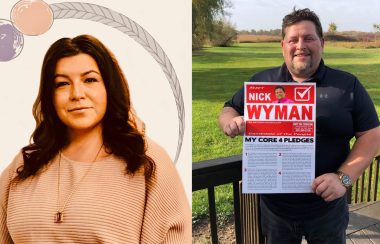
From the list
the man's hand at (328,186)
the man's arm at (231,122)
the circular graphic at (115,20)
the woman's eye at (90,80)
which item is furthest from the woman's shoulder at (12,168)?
the man's hand at (328,186)

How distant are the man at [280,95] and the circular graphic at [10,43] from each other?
2.38ft

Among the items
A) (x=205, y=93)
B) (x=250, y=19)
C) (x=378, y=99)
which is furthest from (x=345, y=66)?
(x=205, y=93)

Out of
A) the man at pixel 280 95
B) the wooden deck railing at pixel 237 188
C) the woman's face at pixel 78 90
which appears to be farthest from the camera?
the wooden deck railing at pixel 237 188

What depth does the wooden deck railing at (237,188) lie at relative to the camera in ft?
5.49

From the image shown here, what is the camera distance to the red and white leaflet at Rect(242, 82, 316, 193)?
4.39 ft

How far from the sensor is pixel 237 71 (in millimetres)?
1452

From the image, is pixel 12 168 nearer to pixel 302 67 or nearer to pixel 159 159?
pixel 159 159

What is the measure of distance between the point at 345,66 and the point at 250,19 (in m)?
0.36

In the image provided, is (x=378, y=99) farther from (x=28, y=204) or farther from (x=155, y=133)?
(x=28, y=204)

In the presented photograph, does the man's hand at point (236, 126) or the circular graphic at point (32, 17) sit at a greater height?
the circular graphic at point (32, 17)

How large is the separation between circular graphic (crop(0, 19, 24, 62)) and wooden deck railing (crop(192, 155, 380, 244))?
0.75 metres

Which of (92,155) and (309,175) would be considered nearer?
(92,155)

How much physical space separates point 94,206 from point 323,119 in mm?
740

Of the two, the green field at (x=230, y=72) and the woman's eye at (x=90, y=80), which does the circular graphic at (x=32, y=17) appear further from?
the green field at (x=230, y=72)
